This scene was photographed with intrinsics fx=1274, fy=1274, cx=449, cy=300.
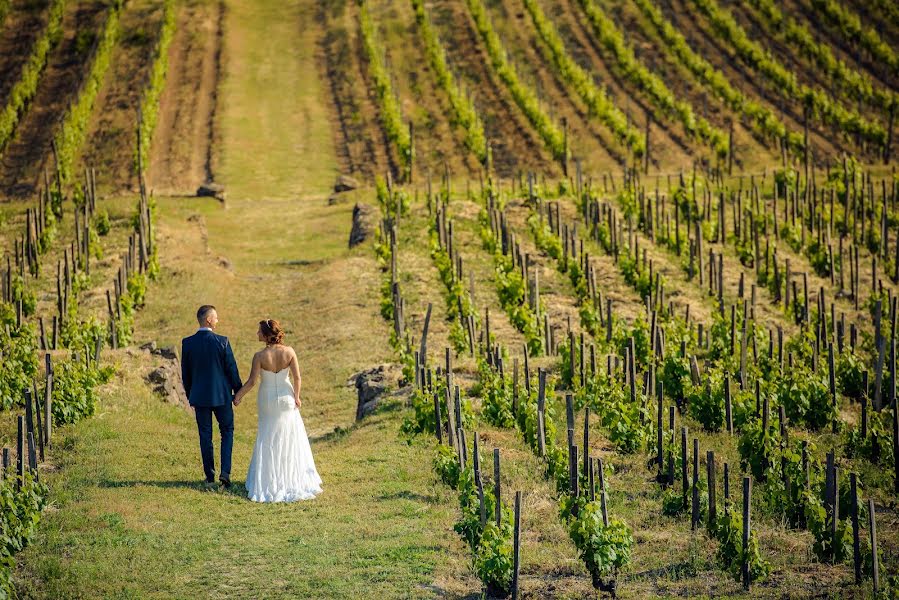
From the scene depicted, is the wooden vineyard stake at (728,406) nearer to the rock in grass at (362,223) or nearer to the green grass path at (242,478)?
the green grass path at (242,478)

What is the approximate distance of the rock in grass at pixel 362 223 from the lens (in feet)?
96.7

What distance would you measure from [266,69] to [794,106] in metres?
19.0

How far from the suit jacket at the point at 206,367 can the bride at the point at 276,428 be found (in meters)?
0.23

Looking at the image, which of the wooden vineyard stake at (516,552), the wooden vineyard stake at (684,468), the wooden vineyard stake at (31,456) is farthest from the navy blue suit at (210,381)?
the wooden vineyard stake at (684,468)

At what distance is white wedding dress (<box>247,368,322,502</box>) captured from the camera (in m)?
12.9

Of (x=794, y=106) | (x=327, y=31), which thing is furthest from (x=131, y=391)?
(x=327, y=31)

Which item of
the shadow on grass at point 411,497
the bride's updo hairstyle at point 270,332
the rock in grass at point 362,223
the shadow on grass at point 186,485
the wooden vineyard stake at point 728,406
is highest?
the rock in grass at point 362,223

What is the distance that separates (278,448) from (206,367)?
1127mm

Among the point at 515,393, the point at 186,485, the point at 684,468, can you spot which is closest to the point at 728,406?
the point at 515,393

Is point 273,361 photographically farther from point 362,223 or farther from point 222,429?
point 362,223

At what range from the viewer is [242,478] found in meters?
14.2

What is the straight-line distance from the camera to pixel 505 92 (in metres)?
44.2

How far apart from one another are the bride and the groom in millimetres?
224

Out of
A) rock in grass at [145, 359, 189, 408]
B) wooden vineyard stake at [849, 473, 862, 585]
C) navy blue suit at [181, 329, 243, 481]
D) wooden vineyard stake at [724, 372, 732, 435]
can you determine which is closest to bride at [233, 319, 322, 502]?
navy blue suit at [181, 329, 243, 481]
